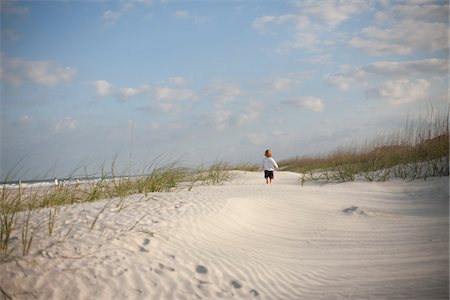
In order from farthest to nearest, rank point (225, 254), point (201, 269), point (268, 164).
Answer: point (268, 164)
point (225, 254)
point (201, 269)

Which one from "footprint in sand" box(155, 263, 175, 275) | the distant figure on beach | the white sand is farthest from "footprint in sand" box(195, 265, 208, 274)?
the distant figure on beach

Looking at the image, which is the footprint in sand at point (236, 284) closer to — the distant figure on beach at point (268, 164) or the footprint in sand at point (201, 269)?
the footprint in sand at point (201, 269)

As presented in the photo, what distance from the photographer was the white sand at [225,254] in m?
2.34

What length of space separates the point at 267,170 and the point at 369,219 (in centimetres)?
565

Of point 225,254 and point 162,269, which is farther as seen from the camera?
point 225,254

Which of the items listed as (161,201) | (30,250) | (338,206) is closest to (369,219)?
(338,206)

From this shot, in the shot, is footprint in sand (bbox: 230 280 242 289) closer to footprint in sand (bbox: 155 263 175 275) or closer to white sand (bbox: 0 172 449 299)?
white sand (bbox: 0 172 449 299)

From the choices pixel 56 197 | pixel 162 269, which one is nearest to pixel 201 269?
pixel 162 269

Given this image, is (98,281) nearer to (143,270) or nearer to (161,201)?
(143,270)

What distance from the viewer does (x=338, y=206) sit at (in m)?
5.11

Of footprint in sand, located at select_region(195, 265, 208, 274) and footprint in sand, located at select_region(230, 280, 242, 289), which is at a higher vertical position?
footprint in sand, located at select_region(195, 265, 208, 274)

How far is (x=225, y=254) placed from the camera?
295cm

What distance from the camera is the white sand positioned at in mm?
2336

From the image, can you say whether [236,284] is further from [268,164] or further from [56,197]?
[268,164]
